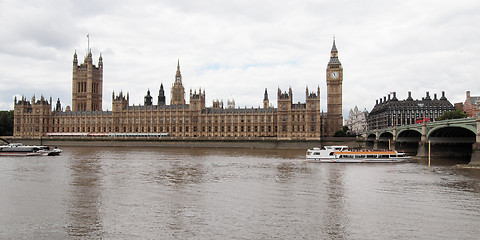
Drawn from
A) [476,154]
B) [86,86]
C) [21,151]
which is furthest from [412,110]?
[21,151]

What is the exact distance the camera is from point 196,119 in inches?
4916

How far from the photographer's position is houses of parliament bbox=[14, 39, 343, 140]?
114125 mm

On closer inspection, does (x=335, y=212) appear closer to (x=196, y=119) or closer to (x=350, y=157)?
(x=350, y=157)

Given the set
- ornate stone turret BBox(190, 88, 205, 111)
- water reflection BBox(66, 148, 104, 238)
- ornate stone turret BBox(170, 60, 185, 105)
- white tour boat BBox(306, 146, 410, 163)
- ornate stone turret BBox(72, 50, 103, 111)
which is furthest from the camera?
ornate stone turret BBox(170, 60, 185, 105)

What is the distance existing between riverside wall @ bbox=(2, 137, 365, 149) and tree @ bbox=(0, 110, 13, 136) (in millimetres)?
16764

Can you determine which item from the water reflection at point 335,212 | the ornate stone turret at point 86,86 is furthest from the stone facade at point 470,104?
the ornate stone turret at point 86,86

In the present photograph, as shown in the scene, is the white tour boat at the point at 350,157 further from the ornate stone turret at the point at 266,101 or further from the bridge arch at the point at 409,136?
the ornate stone turret at the point at 266,101

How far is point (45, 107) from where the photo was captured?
137 meters

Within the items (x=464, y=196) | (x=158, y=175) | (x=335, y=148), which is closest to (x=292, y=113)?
(x=335, y=148)

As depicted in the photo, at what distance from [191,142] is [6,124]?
72.6 metres

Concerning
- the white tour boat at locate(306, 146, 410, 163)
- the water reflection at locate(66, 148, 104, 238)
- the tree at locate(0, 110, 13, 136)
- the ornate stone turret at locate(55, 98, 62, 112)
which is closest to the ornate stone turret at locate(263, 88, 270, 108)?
the ornate stone turret at locate(55, 98, 62, 112)

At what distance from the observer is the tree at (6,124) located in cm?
14088

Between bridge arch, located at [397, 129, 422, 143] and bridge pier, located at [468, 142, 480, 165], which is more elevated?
bridge arch, located at [397, 129, 422, 143]

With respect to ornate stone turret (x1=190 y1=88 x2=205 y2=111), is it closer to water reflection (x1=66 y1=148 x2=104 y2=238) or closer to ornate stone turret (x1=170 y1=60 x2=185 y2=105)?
ornate stone turret (x1=170 y1=60 x2=185 y2=105)
